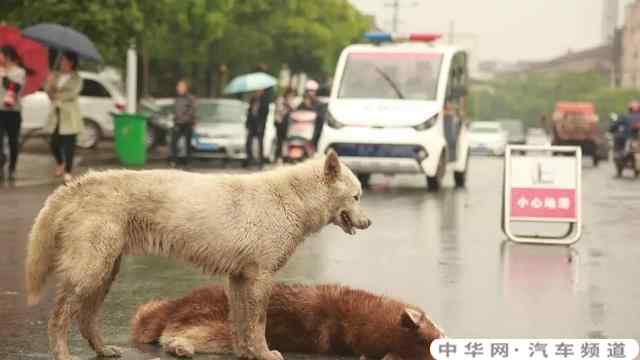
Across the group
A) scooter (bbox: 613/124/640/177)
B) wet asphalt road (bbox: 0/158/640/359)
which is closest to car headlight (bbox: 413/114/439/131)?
wet asphalt road (bbox: 0/158/640/359)

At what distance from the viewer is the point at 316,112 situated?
3369cm

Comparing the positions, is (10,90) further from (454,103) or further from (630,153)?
(630,153)

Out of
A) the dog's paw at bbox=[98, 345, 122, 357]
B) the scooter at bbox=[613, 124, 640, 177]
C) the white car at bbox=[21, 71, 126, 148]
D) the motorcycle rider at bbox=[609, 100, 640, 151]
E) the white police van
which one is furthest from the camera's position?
the white car at bbox=[21, 71, 126, 148]

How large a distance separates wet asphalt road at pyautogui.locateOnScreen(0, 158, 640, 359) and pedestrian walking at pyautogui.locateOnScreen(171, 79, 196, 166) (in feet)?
43.7

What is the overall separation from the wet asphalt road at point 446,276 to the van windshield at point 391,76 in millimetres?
6129

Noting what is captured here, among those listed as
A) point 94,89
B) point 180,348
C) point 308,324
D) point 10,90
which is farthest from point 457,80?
point 180,348

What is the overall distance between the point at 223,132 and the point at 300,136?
2908 mm

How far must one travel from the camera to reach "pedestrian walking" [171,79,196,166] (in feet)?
112

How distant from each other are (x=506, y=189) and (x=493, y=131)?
53.7m

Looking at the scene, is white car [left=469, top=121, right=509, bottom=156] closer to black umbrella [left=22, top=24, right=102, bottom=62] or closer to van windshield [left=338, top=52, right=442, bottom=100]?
van windshield [left=338, top=52, right=442, bottom=100]

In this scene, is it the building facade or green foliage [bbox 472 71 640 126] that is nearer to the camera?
green foliage [bbox 472 71 640 126]

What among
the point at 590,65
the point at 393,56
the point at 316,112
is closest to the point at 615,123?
the point at 316,112

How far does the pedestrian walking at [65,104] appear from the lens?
22.5m

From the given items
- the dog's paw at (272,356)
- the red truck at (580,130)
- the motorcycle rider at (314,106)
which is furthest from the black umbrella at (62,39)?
the red truck at (580,130)
